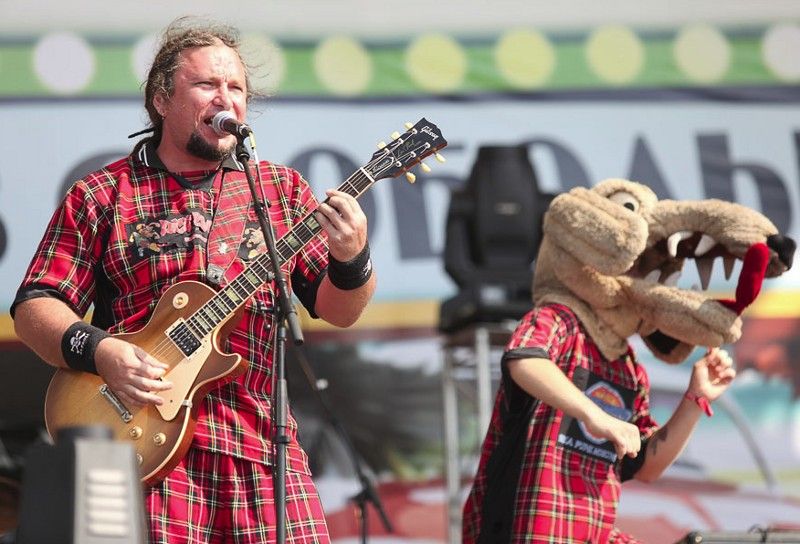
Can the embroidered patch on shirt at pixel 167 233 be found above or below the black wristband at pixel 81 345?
above

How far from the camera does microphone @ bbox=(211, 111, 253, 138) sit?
3236 millimetres

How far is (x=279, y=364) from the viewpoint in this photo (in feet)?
10.0

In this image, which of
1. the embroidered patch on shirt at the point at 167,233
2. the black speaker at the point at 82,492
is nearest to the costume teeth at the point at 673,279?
the embroidered patch on shirt at the point at 167,233

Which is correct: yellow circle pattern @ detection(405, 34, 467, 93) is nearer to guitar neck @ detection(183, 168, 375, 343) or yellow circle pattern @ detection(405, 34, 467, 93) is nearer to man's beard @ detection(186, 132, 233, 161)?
man's beard @ detection(186, 132, 233, 161)

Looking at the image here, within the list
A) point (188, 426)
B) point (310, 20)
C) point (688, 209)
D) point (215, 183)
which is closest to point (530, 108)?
point (310, 20)

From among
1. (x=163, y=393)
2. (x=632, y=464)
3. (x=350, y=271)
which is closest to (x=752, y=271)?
(x=632, y=464)

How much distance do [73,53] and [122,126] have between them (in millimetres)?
440

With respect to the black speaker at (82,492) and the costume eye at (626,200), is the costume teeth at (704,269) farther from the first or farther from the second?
the black speaker at (82,492)

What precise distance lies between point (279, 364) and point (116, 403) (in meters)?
0.47

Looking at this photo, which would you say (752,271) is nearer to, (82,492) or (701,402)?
(701,402)

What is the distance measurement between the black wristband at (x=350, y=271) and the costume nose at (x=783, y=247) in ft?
4.21

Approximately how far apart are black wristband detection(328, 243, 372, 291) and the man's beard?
0.43m

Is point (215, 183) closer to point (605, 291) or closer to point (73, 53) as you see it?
point (605, 291)

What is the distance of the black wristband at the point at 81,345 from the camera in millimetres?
3189
